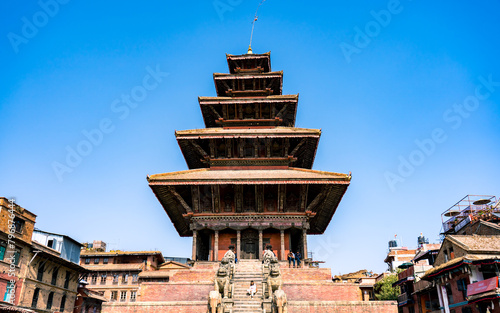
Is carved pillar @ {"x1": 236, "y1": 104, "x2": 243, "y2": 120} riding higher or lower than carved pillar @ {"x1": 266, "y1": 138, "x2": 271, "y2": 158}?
higher

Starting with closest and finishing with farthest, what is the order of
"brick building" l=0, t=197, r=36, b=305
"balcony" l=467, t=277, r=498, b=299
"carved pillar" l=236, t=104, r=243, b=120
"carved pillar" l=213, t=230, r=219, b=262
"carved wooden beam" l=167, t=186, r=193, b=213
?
"balcony" l=467, t=277, r=498, b=299, "carved pillar" l=213, t=230, r=219, b=262, "carved wooden beam" l=167, t=186, r=193, b=213, "carved pillar" l=236, t=104, r=243, b=120, "brick building" l=0, t=197, r=36, b=305

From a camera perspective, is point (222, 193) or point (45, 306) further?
point (45, 306)

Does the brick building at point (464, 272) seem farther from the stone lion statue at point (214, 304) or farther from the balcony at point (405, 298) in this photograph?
the stone lion statue at point (214, 304)

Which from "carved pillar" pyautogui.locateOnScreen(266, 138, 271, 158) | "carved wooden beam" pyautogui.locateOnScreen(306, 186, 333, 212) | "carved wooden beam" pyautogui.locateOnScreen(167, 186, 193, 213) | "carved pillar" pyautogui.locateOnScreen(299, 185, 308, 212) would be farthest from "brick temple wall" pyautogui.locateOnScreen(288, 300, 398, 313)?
"carved pillar" pyautogui.locateOnScreen(266, 138, 271, 158)

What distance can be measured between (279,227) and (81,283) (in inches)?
1194

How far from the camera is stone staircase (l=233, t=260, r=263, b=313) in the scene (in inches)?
619

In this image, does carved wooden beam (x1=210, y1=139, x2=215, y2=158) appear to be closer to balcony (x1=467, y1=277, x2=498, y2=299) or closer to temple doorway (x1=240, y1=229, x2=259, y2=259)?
temple doorway (x1=240, y1=229, x2=259, y2=259)

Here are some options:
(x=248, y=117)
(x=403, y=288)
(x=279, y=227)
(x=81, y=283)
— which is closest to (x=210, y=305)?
(x=279, y=227)

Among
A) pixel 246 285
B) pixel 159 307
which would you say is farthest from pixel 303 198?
pixel 159 307

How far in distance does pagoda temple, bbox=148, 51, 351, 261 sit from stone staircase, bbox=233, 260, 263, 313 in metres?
2.41

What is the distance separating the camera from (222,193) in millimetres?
24797

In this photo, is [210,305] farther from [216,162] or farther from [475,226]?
[475,226]

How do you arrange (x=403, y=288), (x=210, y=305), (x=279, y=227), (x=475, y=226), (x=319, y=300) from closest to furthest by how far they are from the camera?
1. (x=210, y=305)
2. (x=319, y=300)
3. (x=279, y=227)
4. (x=475, y=226)
5. (x=403, y=288)

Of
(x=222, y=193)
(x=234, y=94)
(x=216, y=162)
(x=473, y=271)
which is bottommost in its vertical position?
(x=473, y=271)
